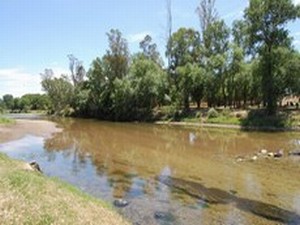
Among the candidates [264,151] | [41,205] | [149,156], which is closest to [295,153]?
[264,151]

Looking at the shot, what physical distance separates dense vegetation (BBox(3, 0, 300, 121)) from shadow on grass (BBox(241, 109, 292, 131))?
1412 millimetres

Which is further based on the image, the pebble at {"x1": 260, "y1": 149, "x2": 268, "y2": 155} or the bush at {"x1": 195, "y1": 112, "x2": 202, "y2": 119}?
the bush at {"x1": 195, "y1": 112, "x2": 202, "y2": 119}

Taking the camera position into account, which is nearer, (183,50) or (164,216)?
(164,216)

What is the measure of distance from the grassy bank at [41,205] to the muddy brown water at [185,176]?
234 cm

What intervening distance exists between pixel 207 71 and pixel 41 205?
2083 inches

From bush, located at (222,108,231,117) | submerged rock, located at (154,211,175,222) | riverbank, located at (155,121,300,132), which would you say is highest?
bush, located at (222,108,231,117)

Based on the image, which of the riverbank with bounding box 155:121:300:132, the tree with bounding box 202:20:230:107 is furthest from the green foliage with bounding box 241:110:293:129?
the tree with bounding box 202:20:230:107

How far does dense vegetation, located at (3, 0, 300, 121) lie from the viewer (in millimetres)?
47719

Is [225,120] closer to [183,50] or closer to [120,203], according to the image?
[183,50]

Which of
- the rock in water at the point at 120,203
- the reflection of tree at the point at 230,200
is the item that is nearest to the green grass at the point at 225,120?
the reflection of tree at the point at 230,200

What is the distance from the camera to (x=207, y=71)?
60938mm

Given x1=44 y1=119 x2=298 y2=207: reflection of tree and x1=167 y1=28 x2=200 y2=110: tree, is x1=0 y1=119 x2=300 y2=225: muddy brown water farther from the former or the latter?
x1=167 y1=28 x2=200 y2=110: tree

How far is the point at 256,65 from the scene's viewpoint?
163 ft

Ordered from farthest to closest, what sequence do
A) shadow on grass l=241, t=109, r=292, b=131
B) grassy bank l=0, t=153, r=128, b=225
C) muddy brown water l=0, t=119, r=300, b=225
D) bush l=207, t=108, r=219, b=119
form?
1. bush l=207, t=108, r=219, b=119
2. shadow on grass l=241, t=109, r=292, b=131
3. muddy brown water l=0, t=119, r=300, b=225
4. grassy bank l=0, t=153, r=128, b=225
